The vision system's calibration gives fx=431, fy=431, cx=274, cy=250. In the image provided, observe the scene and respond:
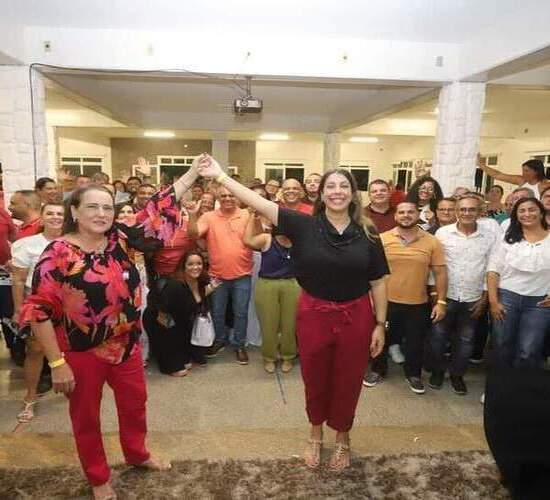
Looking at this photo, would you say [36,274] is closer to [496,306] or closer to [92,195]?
[92,195]

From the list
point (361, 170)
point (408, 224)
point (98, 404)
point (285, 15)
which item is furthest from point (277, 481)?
point (361, 170)

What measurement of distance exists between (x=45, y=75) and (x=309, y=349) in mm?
4595

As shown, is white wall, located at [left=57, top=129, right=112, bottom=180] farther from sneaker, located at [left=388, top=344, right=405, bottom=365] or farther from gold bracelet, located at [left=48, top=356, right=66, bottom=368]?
gold bracelet, located at [left=48, top=356, right=66, bottom=368]

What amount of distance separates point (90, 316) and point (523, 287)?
2728mm

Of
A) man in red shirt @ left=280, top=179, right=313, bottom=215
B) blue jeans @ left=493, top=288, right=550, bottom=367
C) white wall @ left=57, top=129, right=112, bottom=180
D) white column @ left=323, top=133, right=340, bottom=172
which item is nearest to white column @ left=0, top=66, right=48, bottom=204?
A: man in red shirt @ left=280, top=179, right=313, bottom=215

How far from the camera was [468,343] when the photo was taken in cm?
331

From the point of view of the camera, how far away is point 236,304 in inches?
151

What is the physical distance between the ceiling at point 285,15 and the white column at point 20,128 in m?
0.61

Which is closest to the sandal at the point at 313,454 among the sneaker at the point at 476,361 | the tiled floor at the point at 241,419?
the tiled floor at the point at 241,419

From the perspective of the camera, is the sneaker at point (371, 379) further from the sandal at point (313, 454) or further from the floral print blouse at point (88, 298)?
the floral print blouse at point (88, 298)

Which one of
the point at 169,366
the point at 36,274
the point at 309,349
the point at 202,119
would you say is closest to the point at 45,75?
the point at 169,366

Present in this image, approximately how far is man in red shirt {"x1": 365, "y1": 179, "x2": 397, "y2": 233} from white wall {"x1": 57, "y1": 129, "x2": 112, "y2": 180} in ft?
40.4

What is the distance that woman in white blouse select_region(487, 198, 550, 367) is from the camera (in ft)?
Answer: 9.53

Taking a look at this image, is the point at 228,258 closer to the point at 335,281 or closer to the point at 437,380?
the point at 335,281
